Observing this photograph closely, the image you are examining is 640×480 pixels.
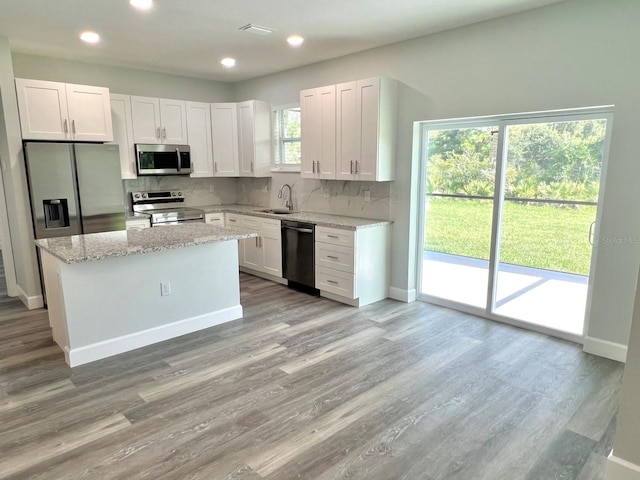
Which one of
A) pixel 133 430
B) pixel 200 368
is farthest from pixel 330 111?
pixel 133 430

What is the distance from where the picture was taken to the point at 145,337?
11.6ft

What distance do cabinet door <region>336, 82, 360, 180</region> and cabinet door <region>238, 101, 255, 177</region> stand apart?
1.77m

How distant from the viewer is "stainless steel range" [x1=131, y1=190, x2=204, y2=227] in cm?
542

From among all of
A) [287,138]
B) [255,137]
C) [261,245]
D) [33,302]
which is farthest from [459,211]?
[33,302]

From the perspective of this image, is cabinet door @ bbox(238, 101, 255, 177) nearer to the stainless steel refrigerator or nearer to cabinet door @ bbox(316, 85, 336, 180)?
cabinet door @ bbox(316, 85, 336, 180)

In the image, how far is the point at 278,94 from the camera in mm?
5875

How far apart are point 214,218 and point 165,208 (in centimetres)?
75

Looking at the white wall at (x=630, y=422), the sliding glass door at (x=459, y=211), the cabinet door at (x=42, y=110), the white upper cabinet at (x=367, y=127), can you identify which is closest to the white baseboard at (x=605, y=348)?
the sliding glass door at (x=459, y=211)

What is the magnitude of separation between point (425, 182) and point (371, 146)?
712 millimetres

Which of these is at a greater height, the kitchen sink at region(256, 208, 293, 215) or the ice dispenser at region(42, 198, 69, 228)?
the ice dispenser at region(42, 198, 69, 228)

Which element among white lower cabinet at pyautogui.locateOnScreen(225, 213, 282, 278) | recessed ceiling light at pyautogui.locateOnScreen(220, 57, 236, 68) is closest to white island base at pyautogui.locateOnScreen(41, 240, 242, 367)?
white lower cabinet at pyautogui.locateOnScreen(225, 213, 282, 278)

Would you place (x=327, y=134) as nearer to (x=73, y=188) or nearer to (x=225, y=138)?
(x=225, y=138)

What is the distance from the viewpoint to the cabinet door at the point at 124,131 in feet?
17.1

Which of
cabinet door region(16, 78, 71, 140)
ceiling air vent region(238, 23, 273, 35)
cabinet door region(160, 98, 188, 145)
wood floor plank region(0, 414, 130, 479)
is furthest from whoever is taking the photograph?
cabinet door region(160, 98, 188, 145)
